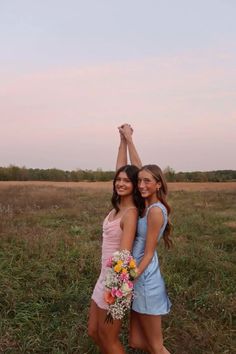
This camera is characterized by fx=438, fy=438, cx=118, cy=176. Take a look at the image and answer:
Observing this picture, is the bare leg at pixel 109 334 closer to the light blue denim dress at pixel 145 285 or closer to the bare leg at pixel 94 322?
the bare leg at pixel 94 322

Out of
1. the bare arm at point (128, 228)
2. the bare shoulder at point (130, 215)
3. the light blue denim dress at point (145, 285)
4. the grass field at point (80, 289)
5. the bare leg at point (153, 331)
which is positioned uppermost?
the bare shoulder at point (130, 215)

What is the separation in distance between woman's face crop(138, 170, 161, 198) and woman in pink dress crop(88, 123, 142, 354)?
0.10m

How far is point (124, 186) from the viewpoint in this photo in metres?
3.31

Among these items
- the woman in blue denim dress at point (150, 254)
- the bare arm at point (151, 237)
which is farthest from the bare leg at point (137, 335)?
the bare arm at point (151, 237)

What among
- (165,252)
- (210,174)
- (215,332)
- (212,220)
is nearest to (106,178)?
(210,174)

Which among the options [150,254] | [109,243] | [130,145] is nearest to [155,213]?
[150,254]

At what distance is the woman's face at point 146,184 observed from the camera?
3221mm

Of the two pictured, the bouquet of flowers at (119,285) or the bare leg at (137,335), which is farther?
the bare leg at (137,335)

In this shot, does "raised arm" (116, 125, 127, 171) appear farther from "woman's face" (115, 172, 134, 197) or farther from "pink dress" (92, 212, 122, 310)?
"pink dress" (92, 212, 122, 310)

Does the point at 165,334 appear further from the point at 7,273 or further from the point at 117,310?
the point at 7,273

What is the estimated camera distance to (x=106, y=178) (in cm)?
3791

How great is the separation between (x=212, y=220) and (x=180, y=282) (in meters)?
5.74

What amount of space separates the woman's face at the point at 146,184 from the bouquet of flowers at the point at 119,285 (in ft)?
1.79

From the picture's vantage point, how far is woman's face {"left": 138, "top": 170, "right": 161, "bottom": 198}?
3221 mm
